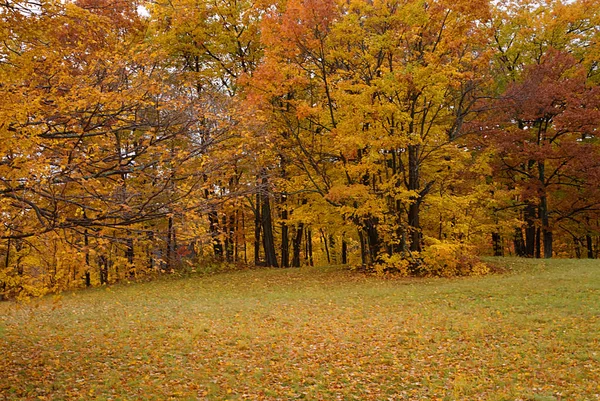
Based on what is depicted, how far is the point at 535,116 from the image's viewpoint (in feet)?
72.6

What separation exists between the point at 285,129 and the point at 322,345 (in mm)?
11065

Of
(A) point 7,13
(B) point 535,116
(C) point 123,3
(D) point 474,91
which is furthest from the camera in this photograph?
(B) point 535,116

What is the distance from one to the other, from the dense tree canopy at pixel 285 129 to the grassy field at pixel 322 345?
1220 millimetres

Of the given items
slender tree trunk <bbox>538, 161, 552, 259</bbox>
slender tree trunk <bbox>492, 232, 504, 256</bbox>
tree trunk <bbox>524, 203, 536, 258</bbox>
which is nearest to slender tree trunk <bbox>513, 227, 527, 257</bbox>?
slender tree trunk <bbox>492, 232, 504, 256</bbox>

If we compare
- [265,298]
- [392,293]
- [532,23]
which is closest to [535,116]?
[532,23]

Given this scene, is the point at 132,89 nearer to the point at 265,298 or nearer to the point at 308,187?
the point at 265,298

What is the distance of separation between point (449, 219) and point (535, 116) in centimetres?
749

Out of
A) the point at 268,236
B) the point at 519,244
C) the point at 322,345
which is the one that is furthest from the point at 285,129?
the point at 519,244

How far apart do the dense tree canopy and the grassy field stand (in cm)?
122

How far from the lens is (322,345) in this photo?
8875 mm

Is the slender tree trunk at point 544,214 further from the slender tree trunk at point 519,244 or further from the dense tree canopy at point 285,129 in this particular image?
the slender tree trunk at point 519,244

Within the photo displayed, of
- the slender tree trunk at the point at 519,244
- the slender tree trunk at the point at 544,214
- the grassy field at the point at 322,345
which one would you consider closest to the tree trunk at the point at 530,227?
the slender tree trunk at the point at 544,214

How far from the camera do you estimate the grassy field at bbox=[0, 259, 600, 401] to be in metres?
6.55

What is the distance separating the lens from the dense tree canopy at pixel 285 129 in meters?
5.57
